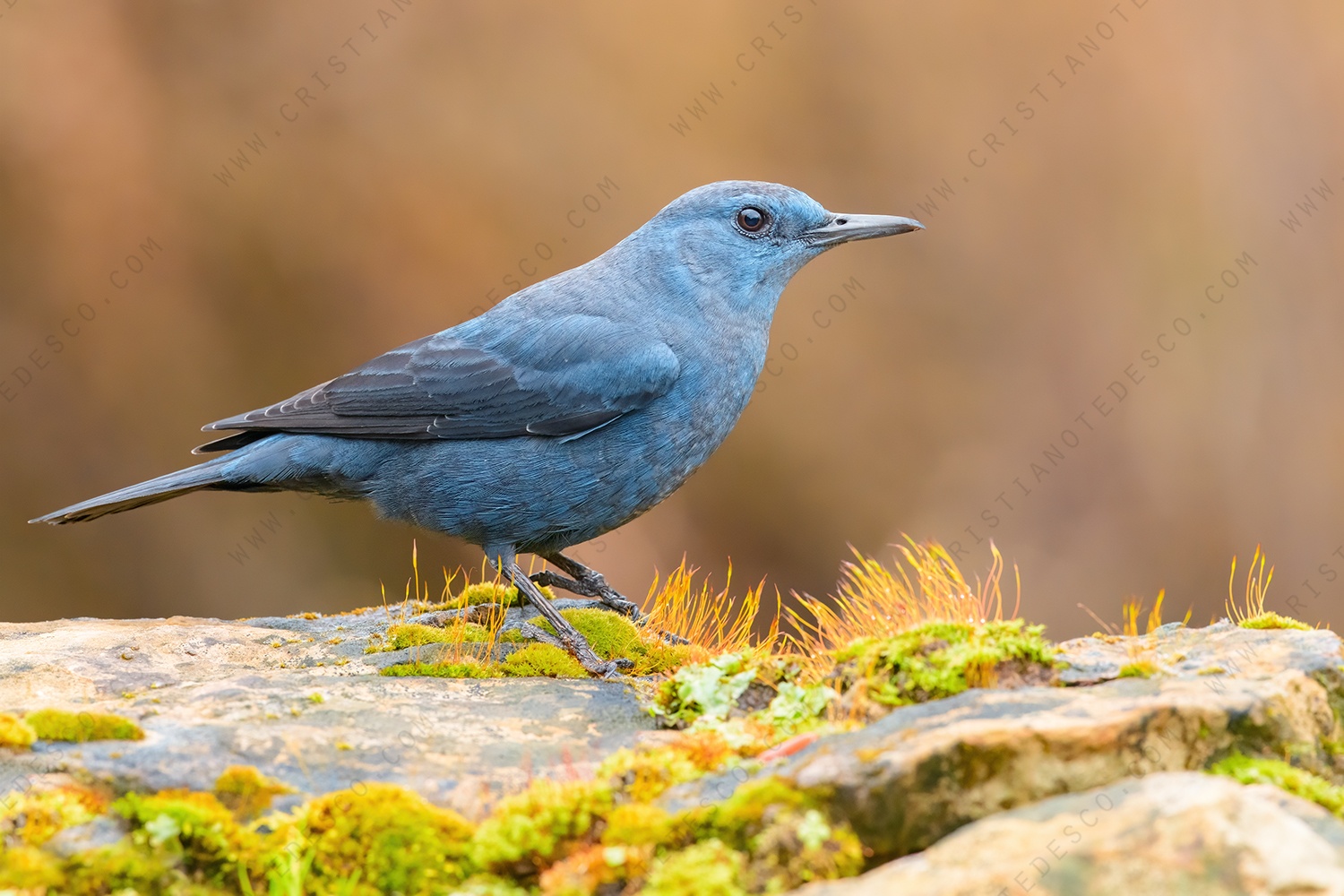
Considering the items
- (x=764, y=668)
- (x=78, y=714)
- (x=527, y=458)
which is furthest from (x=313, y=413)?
(x=764, y=668)

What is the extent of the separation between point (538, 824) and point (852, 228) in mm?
4044

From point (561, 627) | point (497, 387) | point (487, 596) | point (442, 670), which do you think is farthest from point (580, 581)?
point (442, 670)

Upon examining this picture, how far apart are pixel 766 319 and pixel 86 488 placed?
A: 698 centimetres

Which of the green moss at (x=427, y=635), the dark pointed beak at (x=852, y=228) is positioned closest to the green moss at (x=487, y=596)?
the green moss at (x=427, y=635)

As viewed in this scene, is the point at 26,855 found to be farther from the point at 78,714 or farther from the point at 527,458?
the point at 527,458

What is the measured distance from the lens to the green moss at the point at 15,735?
371 cm

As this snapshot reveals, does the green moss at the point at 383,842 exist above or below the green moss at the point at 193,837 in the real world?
above

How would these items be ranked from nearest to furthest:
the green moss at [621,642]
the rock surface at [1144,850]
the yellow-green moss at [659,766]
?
the rock surface at [1144,850] < the yellow-green moss at [659,766] < the green moss at [621,642]

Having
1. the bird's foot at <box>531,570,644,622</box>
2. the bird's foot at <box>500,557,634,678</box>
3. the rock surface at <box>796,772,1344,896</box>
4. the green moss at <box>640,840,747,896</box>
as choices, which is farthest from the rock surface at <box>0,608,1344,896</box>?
the bird's foot at <box>531,570,644,622</box>

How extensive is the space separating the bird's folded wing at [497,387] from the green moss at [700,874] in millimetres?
3038

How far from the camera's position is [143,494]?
5730 millimetres

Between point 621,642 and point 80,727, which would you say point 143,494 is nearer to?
point 80,727

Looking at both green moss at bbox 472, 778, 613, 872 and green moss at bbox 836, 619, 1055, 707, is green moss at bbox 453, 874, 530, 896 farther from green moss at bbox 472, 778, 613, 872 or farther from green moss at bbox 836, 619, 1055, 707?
green moss at bbox 836, 619, 1055, 707

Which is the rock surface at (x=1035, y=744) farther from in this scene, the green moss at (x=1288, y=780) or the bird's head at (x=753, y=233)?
the bird's head at (x=753, y=233)
